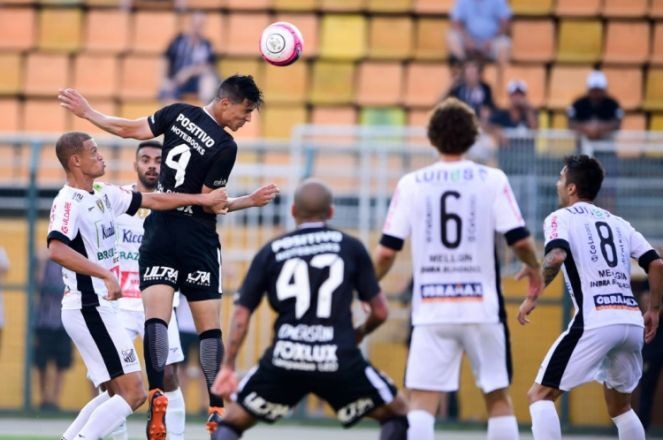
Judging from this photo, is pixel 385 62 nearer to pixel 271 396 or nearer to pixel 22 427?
pixel 22 427

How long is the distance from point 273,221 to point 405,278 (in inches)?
65.2

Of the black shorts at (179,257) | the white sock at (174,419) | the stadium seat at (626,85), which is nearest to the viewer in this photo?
the black shorts at (179,257)

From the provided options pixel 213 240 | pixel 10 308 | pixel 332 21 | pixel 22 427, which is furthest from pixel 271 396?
pixel 332 21

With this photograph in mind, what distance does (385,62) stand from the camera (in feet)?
60.4

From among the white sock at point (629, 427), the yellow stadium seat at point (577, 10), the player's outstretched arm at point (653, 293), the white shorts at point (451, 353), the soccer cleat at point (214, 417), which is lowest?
the soccer cleat at point (214, 417)

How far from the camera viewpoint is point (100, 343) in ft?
31.6

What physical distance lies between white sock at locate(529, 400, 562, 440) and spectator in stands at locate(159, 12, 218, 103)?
8.99 m

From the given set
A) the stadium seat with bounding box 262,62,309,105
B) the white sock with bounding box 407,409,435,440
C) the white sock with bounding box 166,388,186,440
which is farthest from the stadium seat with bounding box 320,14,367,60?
the white sock with bounding box 407,409,435,440

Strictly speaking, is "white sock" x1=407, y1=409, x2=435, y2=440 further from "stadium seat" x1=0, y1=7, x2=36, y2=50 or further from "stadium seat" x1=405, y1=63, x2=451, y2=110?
"stadium seat" x1=0, y1=7, x2=36, y2=50

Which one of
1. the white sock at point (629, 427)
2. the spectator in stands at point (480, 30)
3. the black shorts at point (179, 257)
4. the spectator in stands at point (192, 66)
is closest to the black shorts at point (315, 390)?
the black shorts at point (179, 257)

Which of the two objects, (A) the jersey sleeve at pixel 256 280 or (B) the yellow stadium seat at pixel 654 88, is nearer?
(A) the jersey sleeve at pixel 256 280

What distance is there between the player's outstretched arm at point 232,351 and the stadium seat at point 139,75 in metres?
10.9

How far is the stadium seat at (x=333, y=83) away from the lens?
18125 millimetres

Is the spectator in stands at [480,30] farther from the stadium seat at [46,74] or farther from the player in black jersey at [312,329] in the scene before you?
the player in black jersey at [312,329]
